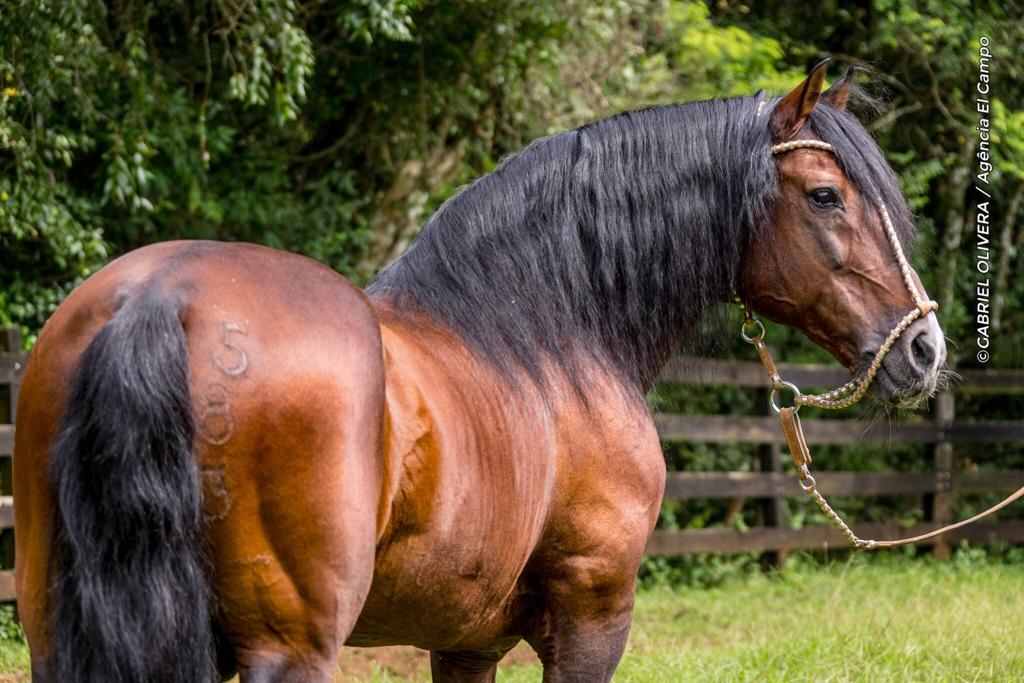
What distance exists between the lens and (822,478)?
8.65m

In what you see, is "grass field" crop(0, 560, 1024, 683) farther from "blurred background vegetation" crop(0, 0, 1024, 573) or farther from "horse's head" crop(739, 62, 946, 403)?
"horse's head" crop(739, 62, 946, 403)

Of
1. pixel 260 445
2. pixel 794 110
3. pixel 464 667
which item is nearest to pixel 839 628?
pixel 464 667

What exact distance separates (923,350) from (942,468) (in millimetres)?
Result: 7122

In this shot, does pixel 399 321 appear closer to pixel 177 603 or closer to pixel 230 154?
pixel 177 603

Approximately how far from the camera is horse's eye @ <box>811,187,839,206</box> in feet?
9.45

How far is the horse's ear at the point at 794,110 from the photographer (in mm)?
2910

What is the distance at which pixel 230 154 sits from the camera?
7367 millimetres

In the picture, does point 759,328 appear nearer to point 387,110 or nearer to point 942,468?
point 387,110

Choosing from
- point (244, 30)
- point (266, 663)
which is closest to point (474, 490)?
point (266, 663)

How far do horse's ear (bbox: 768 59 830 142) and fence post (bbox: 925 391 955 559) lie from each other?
6968 millimetres

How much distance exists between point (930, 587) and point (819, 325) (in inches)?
202

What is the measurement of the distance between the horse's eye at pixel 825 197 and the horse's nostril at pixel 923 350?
0.41m

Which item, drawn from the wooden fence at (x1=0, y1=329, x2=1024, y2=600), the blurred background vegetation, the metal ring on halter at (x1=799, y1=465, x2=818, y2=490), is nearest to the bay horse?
the metal ring on halter at (x1=799, y1=465, x2=818, y2=490)

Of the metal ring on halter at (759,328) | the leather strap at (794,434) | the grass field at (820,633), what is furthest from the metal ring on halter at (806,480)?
the grass field at (820,633)
